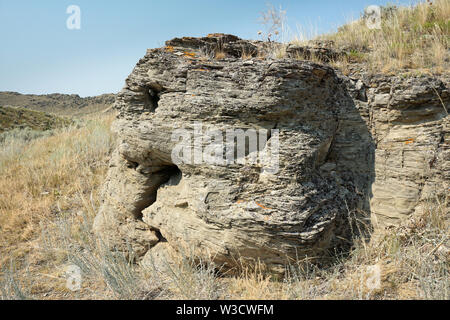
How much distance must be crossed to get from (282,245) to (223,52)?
3003mm

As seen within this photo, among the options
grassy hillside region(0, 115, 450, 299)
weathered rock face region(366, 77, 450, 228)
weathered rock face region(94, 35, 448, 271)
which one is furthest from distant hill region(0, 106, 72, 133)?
weathered rock face region(366, 77, 450, 228)

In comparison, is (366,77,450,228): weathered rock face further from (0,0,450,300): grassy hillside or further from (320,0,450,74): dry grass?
(320,0,450,74): dry grass

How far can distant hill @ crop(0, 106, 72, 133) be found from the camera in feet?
57.3

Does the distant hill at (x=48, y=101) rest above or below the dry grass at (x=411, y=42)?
above

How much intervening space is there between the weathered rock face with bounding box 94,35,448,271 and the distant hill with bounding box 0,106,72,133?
54.5 feet

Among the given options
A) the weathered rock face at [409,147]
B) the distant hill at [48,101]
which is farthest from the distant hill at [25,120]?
the weathered rock face at [409,147]

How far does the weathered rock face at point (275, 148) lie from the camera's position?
2852 millimetres

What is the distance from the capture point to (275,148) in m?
2.91

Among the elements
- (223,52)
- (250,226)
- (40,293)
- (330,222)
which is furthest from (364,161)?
(40,293)

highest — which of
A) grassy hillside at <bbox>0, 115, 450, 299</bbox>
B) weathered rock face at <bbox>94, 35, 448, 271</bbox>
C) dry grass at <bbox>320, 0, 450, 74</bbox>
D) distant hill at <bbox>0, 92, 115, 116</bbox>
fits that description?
distant hill at <bbox>0, 92, 115, 116</bbox>

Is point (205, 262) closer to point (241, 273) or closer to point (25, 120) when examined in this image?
point (241, 273)

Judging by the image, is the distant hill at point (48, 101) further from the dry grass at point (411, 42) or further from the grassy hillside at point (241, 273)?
the dry grass at point (411, 42)

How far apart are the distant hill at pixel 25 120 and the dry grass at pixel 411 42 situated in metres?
17.9

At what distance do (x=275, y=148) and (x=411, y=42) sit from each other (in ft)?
11.6
